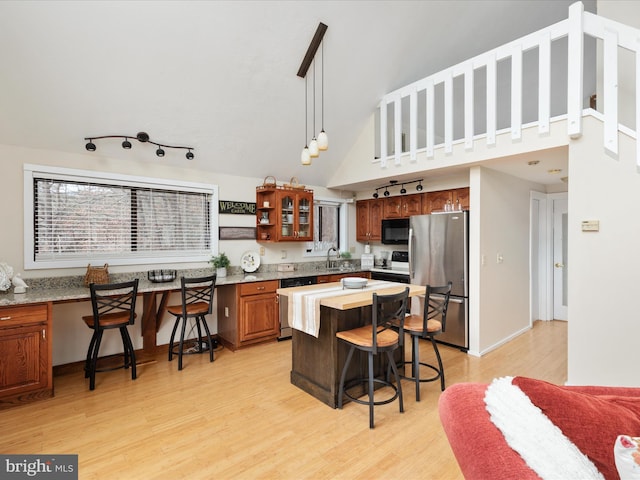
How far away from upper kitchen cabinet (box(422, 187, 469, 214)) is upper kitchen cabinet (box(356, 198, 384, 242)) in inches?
35.2

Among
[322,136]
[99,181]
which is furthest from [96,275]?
[322,136]

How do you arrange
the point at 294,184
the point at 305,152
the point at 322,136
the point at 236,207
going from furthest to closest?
1. the point at 294,184
2. the point at 236,207
3. the point at 305,152
4. the point at 322,136

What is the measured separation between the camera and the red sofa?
0.87 meters

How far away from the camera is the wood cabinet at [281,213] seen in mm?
4773

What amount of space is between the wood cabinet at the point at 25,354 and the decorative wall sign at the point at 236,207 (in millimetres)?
2223

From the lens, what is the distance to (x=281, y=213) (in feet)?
15.8

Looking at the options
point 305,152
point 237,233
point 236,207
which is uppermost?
point 305,152

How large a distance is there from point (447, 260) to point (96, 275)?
4043 millimetres

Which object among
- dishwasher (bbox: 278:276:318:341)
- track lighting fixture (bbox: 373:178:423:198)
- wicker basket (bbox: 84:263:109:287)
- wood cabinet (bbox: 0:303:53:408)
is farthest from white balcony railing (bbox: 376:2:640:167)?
wood cabinet (bbox: 0:303:53:408)

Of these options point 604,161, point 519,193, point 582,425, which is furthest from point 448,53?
point 582,425

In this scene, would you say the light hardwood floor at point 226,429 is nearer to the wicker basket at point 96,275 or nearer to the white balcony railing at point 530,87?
the wicker basket at point 96,275

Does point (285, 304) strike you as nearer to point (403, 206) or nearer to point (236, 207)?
point (236, 207)

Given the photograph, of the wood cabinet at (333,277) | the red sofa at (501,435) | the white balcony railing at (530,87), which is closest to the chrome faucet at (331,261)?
the wood cabinet at (333,277)

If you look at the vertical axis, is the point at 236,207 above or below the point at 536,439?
above
